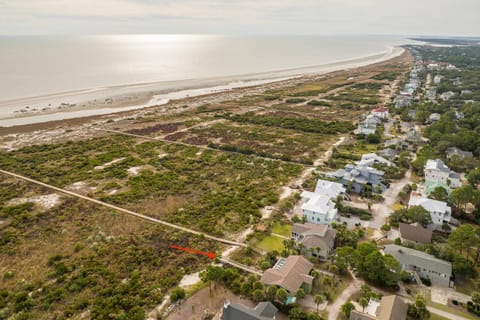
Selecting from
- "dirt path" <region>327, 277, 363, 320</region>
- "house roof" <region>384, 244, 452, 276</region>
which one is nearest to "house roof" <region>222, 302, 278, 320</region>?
"dirt path" <region>327, 277, 363, 320</region>

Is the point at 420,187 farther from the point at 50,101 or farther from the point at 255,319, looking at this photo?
the point at 50,101

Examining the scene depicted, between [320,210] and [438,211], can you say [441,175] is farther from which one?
[320,210]

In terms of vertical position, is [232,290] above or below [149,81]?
below

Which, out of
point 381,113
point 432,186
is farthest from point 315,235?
point 381,113

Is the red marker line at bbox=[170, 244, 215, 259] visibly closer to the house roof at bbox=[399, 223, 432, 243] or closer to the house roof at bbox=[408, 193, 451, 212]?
the house roof at bbox=[399, 223, 432, 243]

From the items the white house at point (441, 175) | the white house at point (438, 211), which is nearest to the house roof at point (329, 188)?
the white house at point (438, 211)

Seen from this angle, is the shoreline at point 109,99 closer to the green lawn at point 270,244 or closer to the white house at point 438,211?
the green lawn at point 270,244

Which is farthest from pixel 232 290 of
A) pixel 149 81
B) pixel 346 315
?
pixel 149 81
